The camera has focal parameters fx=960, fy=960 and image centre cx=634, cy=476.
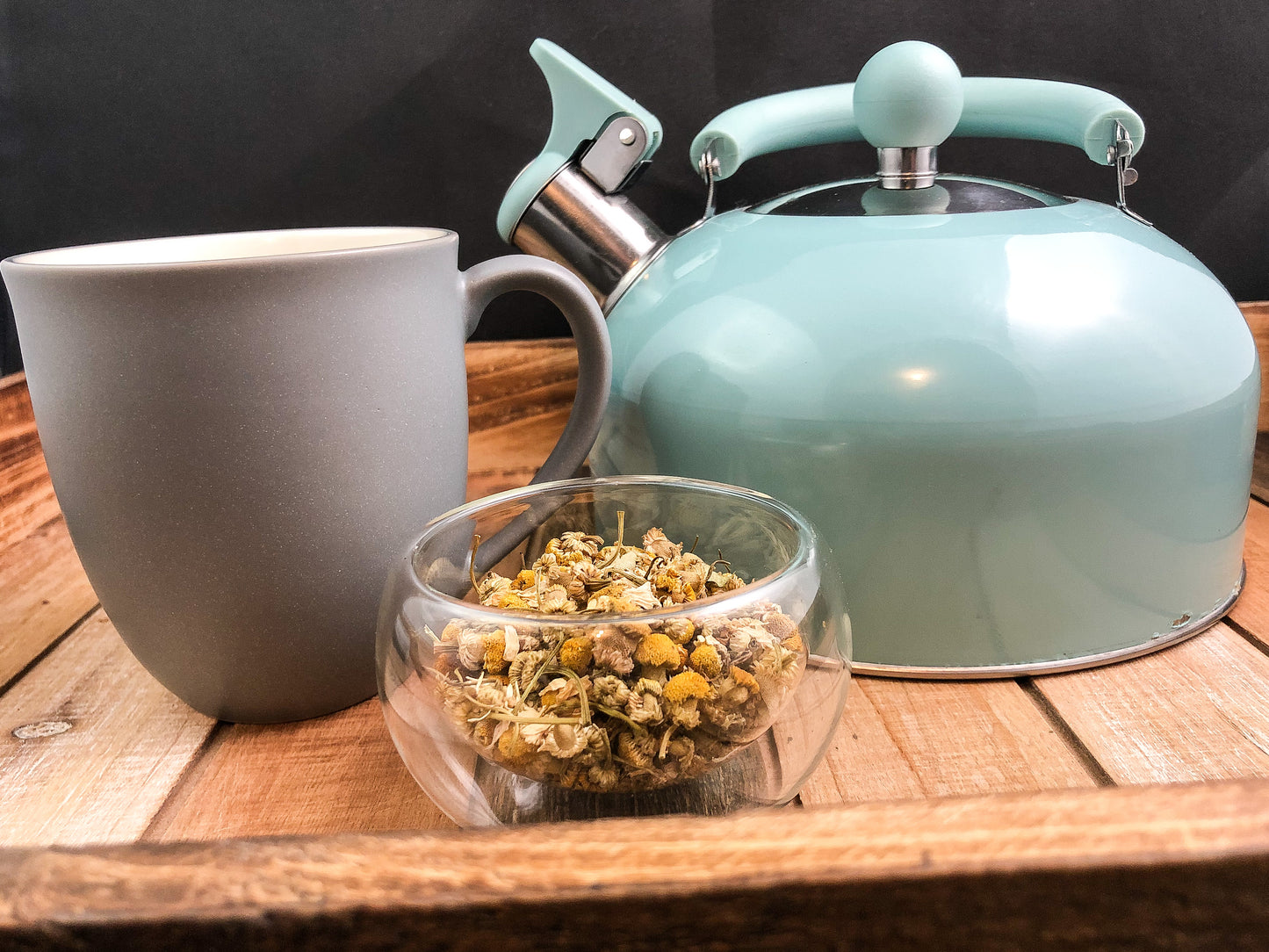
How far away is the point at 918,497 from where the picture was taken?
372 mm

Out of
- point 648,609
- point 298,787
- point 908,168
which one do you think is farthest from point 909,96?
point 298,787

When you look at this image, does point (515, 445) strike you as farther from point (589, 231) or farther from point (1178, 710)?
point (1178, 710)

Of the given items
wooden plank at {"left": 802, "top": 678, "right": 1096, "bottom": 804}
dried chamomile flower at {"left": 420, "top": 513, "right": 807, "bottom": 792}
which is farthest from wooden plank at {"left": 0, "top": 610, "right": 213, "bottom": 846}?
wooden plank at {"left": 802, "top": 678, "right": 1096, "bottom": 804}

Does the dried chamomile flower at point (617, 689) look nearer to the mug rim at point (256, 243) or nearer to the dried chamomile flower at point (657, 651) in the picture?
the dried chamomile flower at point (657, 651)

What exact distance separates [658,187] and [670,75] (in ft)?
0.24

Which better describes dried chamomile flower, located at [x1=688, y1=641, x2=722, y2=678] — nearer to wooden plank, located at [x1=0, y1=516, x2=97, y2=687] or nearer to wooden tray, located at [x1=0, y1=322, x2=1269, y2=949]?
wooden tray, located at [x1=0, y1=322, x2=1269, y2=949]

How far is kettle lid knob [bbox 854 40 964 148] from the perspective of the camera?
437 millimetres

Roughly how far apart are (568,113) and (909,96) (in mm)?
177

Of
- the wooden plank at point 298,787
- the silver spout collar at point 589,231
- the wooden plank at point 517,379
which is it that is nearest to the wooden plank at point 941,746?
the wooden plank at point 298,787

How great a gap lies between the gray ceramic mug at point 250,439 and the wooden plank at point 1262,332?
21.5 inches

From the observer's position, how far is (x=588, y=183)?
0.51 m

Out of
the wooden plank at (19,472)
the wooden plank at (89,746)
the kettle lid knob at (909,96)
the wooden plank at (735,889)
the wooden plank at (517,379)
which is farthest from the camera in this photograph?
the wooden plank at (517,379)

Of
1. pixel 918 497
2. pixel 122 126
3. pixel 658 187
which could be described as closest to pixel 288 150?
pixel 122 126

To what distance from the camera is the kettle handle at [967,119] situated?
48cm
